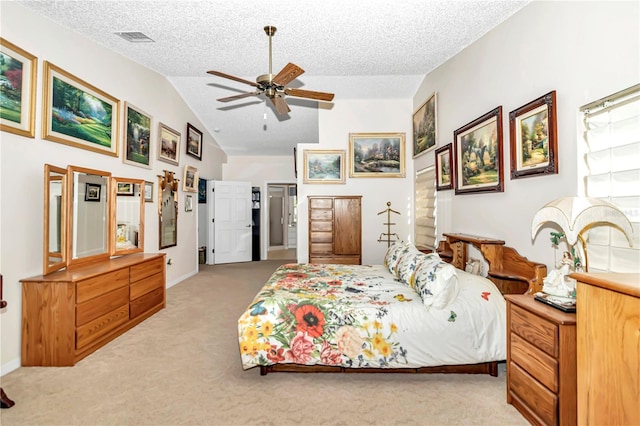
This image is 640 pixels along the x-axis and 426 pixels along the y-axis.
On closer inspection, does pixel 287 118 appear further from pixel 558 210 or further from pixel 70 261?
pixel 558 210

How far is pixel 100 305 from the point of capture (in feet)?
9.84

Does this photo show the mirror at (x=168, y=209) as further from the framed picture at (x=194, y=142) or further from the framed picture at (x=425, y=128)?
the framed picture at (x=425, y=128)

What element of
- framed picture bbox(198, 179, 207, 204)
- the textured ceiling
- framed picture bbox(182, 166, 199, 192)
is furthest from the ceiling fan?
framed picture bbox(198, 179, 207, 204)

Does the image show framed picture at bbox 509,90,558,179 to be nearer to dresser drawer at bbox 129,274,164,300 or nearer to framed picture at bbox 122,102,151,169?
dresser drawer at bbox 129,274,164,300

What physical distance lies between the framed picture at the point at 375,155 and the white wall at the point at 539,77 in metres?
1.83

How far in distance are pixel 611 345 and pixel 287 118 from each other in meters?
6.03

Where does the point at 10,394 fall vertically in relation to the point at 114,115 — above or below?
below

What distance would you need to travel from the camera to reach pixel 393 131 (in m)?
5.71

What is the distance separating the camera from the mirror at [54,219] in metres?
2.79

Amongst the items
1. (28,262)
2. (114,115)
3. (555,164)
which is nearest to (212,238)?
(114,115)

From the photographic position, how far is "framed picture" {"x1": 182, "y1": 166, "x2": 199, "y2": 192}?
5.93 meters

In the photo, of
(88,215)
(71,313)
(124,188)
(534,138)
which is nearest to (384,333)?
(534,138)

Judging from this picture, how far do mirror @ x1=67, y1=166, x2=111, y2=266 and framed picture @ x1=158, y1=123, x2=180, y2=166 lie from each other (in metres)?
1.56

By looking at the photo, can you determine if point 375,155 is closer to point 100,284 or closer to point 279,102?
point 279,102
